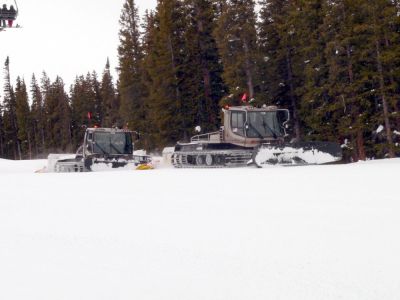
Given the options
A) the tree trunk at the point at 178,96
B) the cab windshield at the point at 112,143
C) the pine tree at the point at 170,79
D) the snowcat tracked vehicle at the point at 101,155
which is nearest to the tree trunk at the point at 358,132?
the snowcat tracked vehicle at the point at 101,155

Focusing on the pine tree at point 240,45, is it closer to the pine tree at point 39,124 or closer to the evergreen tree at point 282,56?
the evergreen tree at point 282,56

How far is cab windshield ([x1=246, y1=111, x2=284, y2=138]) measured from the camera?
705 inches

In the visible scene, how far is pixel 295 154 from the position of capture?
15555 millimetres

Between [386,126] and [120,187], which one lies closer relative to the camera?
[120,187]

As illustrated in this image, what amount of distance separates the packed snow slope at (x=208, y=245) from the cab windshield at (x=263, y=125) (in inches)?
395

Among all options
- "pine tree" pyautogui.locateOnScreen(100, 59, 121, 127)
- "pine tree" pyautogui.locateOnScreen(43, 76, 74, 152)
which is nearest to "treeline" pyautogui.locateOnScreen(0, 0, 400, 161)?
"pine tree" pyautogui.locateOnScreen(100, 59, 121, 127)

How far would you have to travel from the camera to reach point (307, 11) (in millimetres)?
24953

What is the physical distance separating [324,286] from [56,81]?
81.1m

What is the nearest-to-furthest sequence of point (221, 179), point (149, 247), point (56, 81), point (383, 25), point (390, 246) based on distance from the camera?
point (390, 246)
point (149, 247)
point (221, 179)
point (383, 25)
point (56, 81)

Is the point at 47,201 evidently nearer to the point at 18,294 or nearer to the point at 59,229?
the point at 59,229

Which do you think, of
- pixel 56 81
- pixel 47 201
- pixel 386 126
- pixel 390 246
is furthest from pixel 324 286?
pixel 56 81

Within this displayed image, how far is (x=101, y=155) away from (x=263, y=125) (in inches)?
294

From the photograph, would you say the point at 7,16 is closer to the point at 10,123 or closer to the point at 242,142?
the point at 242,142

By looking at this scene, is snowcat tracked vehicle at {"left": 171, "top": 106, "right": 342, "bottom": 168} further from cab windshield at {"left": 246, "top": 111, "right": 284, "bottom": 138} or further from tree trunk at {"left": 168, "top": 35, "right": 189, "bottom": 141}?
tree trunk at {"left": 168, "top": 35, "right": 189, "bottom": 141}
